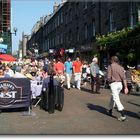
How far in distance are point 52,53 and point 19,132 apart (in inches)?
1916

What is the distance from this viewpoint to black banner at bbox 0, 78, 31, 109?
1270cm

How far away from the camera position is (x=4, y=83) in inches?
501

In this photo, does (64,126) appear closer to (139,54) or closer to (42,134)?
(42,134)

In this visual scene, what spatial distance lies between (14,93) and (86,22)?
26238mm

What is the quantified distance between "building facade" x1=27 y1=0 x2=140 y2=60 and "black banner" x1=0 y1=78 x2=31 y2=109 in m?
14.5

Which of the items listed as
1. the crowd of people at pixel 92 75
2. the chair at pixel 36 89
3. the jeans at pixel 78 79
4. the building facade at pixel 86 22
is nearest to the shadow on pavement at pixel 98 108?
the crowd of people at pixel 92 75

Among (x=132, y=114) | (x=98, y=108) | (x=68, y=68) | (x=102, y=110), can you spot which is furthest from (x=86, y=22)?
(x=132, y=114)

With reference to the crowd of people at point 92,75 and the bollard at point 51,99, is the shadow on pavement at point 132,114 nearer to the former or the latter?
the crowd of people at point 92,75

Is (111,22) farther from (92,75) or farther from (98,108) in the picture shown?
(98,108)

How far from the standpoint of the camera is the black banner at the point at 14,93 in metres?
12.7

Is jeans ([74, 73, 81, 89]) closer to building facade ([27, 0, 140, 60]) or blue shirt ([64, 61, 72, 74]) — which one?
blue shirt ([64, 61, 72, 74])

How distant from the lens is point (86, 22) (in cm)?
3831

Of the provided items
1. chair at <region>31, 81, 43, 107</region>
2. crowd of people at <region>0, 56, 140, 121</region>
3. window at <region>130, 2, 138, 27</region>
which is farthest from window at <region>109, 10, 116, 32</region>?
chair at <region>31, 81, 43, 107</region>

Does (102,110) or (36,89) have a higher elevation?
(36,89)
